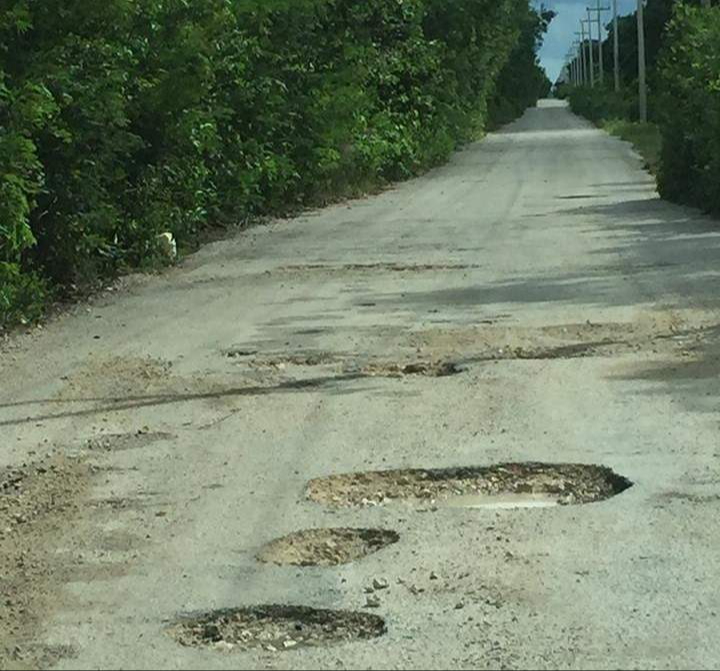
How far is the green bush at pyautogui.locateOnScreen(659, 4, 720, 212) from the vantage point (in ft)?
86.0

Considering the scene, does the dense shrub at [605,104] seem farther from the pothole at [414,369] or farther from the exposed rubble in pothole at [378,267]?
the pothole at [414,369]

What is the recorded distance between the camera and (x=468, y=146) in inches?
2518

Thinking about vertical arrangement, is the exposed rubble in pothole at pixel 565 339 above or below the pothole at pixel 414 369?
below

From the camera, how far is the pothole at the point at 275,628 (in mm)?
5977

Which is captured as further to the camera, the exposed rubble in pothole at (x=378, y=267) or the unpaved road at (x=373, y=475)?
the exposed rubble in pothole at (x=378, y=267)

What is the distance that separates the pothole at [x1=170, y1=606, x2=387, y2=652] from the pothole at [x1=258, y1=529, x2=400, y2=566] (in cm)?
73

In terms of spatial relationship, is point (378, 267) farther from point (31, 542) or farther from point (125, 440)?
point (31, 542)

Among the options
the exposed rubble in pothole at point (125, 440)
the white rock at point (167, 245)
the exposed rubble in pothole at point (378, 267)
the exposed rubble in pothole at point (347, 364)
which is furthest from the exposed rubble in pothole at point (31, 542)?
the white rock at point (167, 245)

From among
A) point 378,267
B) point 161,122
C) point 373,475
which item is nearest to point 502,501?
point 373,475

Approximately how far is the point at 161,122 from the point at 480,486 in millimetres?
12857

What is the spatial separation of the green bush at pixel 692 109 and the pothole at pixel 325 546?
19.0 meters

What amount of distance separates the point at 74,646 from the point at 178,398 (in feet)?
16.7

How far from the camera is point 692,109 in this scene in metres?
27.7

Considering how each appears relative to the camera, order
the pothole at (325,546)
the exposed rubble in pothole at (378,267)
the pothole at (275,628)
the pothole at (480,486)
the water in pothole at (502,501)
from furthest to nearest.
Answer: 1. the exposed rubble in pothole at (378,267)
2. the pothole at (480,486)
3. the water in pothole at (502,501)
4. the pothole at (325,546)
5. the pothole at (275,628)
